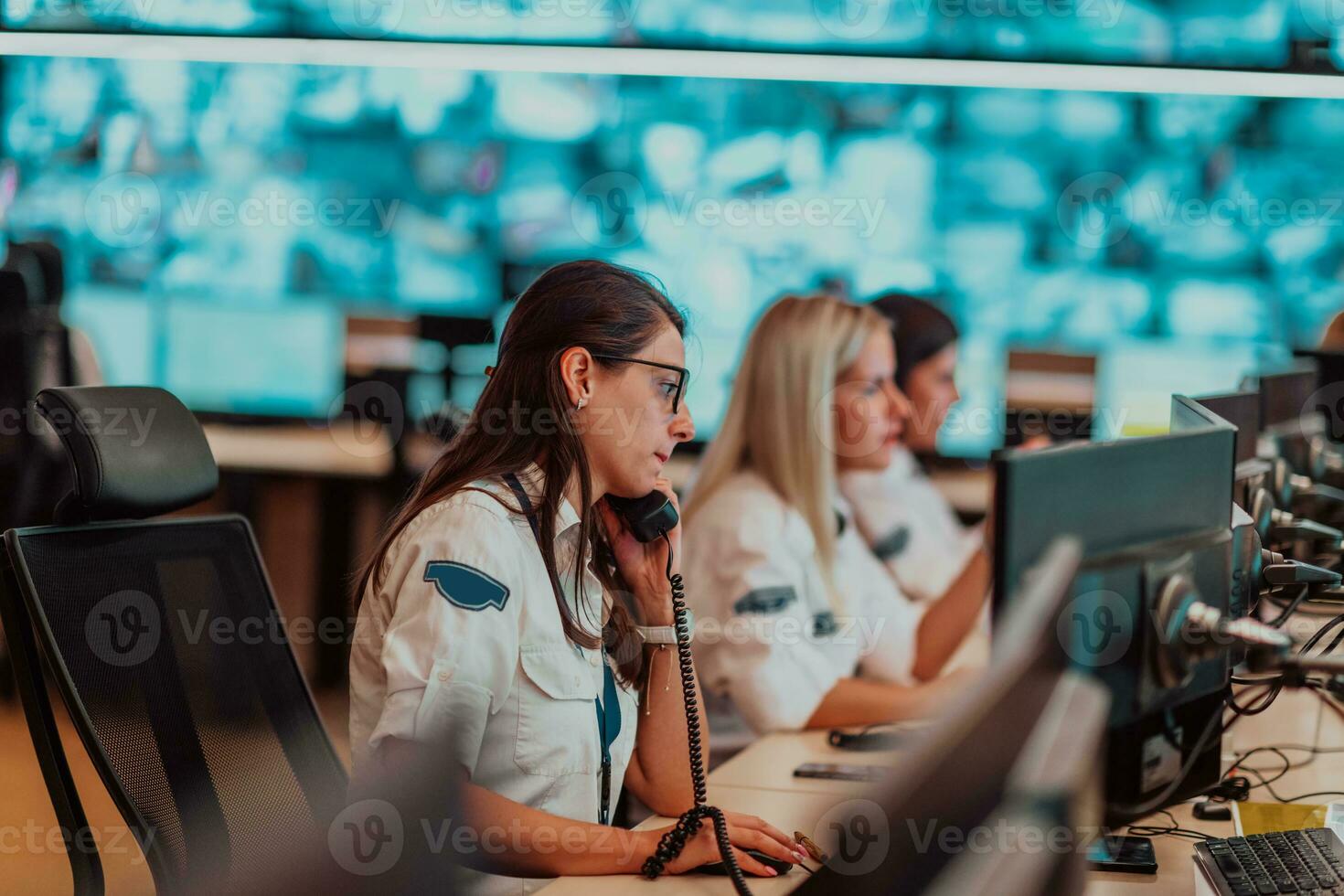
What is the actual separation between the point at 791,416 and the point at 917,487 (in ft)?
5.23

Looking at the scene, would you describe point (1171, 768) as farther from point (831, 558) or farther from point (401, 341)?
Answer: point (401, 341)

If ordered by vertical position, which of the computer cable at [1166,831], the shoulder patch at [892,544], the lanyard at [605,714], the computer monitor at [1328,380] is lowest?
the shoulder patch at [892,544]

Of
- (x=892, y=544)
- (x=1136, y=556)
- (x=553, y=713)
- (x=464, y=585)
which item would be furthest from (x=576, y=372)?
(x=892, y=544)

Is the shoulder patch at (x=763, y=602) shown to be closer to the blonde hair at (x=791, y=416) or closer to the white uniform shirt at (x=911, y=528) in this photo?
the blonde hair at (x=791, y=416)

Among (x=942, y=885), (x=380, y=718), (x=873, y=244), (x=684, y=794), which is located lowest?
(x=684, y=794)

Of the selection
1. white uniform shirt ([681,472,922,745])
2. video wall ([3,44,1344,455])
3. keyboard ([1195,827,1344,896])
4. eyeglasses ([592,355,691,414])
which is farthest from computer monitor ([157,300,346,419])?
keyboard ([1195,827,1344,896])

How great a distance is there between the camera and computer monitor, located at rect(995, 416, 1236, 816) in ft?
3.14

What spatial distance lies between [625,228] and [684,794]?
8.61 feet

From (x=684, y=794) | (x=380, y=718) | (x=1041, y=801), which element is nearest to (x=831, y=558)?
(x=684, y=794)

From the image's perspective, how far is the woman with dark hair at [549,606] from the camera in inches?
52.0

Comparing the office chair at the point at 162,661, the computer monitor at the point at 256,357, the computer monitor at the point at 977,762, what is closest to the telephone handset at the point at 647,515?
the office chair at the point at 162,661

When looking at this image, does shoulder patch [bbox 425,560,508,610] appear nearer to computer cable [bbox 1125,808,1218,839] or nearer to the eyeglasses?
the eyeglasses

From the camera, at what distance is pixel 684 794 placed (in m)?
1.58

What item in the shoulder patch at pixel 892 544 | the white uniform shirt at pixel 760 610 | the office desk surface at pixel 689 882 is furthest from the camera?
the shoulder patch at pixel 892 544
